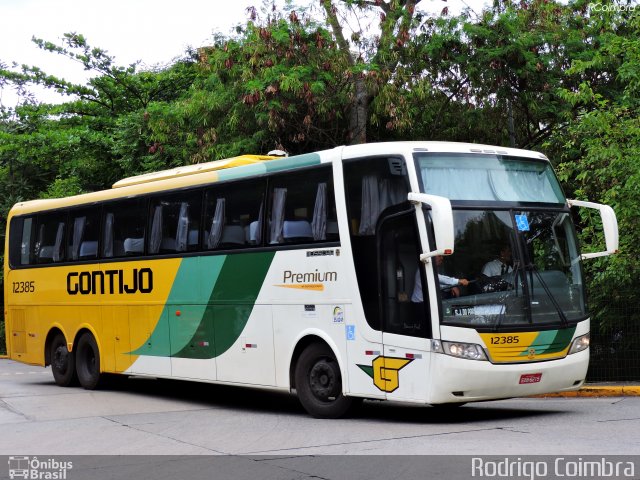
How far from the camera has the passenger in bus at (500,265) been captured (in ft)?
37.2

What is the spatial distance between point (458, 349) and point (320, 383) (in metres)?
2.31

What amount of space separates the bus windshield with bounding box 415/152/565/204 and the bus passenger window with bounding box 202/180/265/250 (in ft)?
9.95

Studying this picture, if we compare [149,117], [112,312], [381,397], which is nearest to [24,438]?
[381,397]

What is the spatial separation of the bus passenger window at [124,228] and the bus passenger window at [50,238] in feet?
5.81

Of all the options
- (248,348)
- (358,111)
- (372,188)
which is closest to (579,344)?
(372,188)

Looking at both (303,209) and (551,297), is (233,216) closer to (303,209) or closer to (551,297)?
(303,209)

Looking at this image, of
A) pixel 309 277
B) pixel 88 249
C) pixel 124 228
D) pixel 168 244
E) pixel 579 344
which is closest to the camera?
pixel 579 344

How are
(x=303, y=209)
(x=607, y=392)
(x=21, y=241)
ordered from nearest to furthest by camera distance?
1. (x=303, y=209)
2. (x=607, y=392)
3. (x=21, y=241)

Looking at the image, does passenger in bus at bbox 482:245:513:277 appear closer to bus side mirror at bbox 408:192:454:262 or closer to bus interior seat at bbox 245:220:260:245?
bus side mirror at bbox 408:192:454:262

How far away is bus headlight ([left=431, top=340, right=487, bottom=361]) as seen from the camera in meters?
11.1

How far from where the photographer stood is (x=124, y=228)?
1697 centimetres

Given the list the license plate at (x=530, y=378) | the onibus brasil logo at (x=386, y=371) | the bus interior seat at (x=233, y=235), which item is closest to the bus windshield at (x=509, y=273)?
the license plate at (x=530, y=378)
